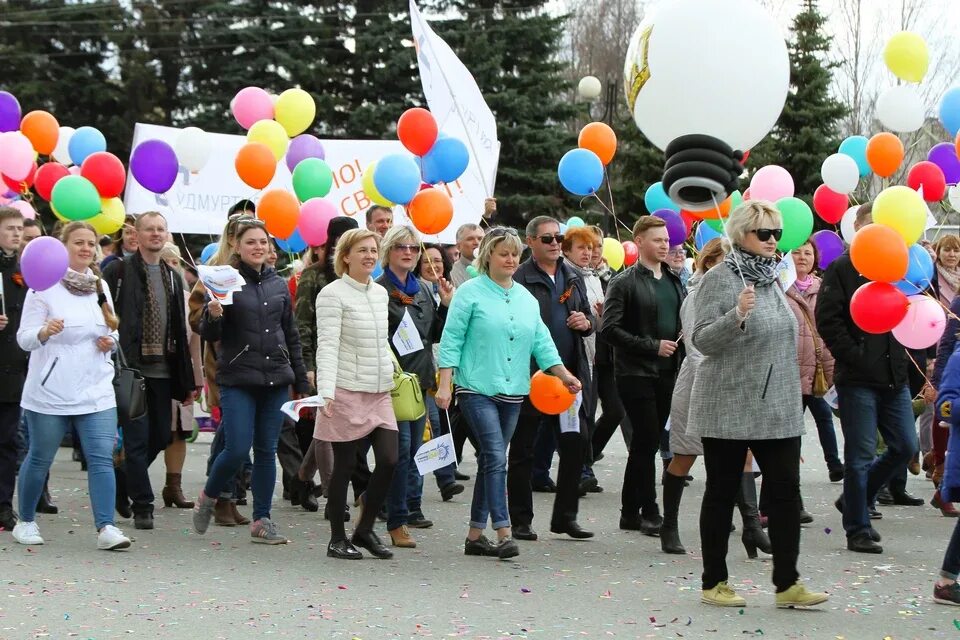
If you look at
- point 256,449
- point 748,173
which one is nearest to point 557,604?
point 256,449

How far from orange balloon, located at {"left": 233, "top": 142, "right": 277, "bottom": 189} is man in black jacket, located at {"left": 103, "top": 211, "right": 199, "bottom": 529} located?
73.1 inches

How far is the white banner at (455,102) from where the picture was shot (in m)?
14.5

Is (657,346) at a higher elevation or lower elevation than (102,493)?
Answer: higher

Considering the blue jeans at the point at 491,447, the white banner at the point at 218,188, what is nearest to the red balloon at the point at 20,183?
the white banner at the point at 218,188

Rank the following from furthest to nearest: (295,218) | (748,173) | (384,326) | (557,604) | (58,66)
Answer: (58,66), (748,173), (295,218), (384,326), (557,604)

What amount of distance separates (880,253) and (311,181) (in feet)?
17.9

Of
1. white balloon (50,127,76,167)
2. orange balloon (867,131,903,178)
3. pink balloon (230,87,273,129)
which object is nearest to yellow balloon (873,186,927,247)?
orange balloon (867,131,903,178)

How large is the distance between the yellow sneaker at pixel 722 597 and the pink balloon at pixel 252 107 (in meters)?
7.39

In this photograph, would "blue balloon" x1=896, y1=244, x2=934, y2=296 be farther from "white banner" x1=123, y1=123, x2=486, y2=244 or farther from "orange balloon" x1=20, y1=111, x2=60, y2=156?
"white banner" x1=123, y1=123, x2=486, y2=244

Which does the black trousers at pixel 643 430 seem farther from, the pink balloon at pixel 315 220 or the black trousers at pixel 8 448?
the black trousers at pixel 8 448

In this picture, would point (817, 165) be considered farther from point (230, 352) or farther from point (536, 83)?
point (230, 352)

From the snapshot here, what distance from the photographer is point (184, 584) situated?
284 inches

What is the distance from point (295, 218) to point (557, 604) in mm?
4792

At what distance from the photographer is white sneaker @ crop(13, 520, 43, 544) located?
27.5 feet
